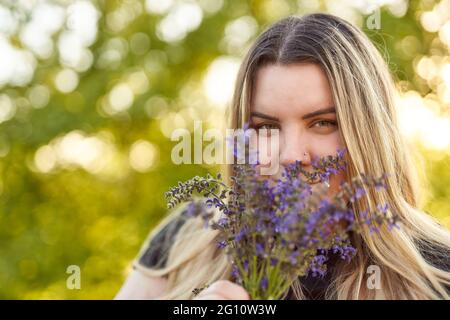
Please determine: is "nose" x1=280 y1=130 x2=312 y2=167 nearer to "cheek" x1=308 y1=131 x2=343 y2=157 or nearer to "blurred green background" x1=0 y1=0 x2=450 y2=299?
"cheek" x1=308 y1=131 x2=343 y2=157

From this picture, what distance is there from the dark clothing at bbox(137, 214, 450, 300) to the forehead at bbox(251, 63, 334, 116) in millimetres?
545

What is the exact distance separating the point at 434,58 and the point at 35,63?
3507 millimetres

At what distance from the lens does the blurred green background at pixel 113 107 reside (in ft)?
17.4

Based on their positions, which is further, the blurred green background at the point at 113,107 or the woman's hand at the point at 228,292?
the blurred green background at the point at 113,107

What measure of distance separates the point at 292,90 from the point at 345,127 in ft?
0.64

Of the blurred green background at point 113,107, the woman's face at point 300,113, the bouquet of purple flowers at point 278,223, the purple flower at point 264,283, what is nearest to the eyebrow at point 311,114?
the woman's face at point 300,113

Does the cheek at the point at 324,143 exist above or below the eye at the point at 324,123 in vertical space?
below

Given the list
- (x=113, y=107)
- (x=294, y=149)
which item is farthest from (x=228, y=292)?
(x=113, y=107)

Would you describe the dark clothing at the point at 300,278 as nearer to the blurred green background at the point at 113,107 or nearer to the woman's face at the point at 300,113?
the woman's face at the point at 300,113

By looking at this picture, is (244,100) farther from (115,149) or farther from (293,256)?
(115,149)

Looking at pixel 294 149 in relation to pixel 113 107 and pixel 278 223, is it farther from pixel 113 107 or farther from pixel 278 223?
pixel 113 107

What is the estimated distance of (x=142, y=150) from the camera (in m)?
5.86
